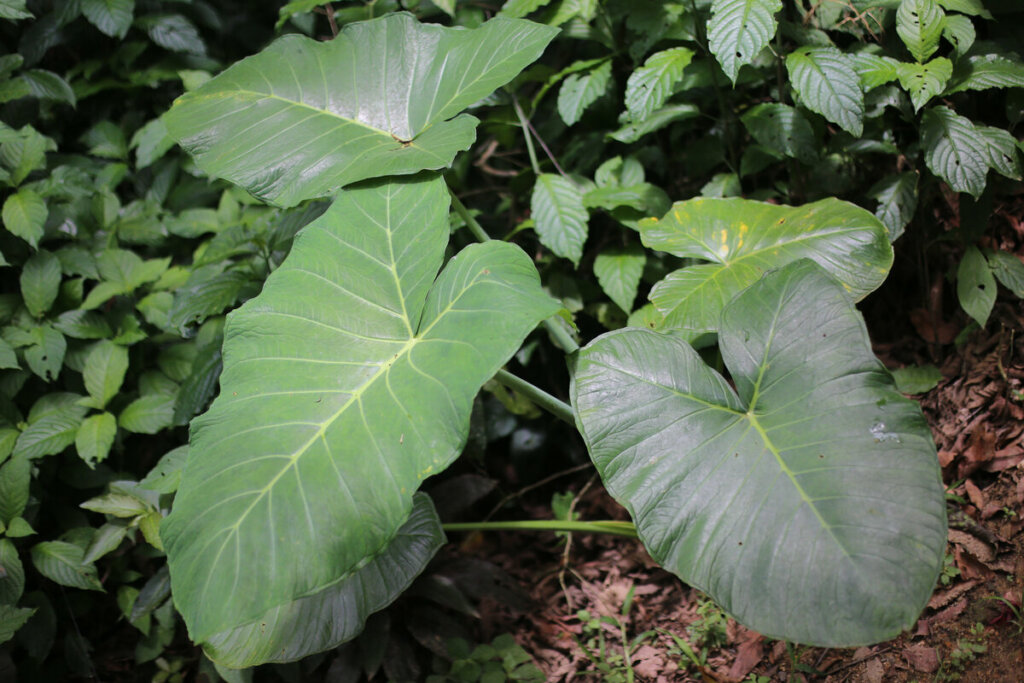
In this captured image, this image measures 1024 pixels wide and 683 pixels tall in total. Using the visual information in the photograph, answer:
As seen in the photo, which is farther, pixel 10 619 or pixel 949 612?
pixel 10 619

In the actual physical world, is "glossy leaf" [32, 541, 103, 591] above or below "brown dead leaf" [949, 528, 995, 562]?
above

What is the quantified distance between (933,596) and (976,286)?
717mm

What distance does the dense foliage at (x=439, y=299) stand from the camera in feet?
3.46

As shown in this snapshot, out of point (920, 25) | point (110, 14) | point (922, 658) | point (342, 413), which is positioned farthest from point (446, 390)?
point (110, 14)

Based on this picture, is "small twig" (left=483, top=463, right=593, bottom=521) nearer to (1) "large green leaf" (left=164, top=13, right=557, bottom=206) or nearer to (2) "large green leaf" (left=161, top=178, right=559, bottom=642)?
(2) "large green leaf" (left=161, top=178, right=559, bottom=642)

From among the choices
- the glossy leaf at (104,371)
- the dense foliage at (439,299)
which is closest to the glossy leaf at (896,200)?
the dense foliage at (439,299)

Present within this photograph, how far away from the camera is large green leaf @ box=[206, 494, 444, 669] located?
1411mm

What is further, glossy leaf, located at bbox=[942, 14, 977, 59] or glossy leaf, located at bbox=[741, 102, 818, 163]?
glossy leaf, located at bbox=[741, 102, 818, 163]

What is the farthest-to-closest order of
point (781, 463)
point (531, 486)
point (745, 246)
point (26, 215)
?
point (531, 486) < point (26, 215) < point (745, 246) < point (781, 463)

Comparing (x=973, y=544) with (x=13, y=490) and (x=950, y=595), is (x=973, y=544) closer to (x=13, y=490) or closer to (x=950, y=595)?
(x=950, y=595)

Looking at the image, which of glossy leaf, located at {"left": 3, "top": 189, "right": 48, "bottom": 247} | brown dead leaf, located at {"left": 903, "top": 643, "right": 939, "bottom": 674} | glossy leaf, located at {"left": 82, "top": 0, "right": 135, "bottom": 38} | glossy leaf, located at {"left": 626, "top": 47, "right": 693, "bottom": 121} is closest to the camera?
brown dead leaf, located at {"left": 903, "top": 643, "right": 939, "bottom": 674}

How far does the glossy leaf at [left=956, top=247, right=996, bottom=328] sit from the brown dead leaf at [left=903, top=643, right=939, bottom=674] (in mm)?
748

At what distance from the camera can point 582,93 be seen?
192 cm

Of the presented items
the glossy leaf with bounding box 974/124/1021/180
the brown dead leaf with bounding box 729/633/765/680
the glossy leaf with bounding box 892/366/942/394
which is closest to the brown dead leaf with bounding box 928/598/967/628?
the brown dead leaf with bounding box 729/633/765/680
